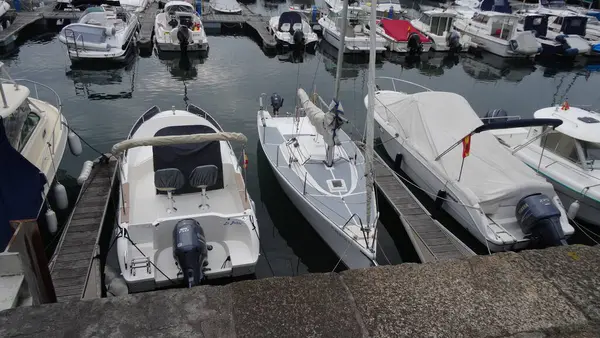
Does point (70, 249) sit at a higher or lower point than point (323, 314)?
lower

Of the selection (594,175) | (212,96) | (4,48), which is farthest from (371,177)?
(4,48)

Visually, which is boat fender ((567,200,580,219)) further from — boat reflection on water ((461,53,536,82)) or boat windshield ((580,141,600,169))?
boat reflection on water ((461,53,536,82))

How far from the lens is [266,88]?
22516mm

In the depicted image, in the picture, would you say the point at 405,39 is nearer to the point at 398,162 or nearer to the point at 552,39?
the point at 552,39

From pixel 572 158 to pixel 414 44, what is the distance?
714 inches

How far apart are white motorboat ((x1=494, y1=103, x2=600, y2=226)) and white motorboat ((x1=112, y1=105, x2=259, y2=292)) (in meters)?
8.75

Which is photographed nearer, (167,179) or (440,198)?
(167,179)

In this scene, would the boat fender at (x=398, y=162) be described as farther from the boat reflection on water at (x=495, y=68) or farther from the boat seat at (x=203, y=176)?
the boat reflection on water at (x=495, y=68)

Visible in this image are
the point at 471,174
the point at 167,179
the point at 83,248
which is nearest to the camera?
the point at 83,248

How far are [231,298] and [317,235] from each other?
8750mm

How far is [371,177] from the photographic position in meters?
9.17

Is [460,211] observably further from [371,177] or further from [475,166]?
[371,177]

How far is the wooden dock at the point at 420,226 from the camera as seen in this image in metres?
10.4

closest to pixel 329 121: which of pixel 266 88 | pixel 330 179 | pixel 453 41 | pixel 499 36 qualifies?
pixel 330 179
